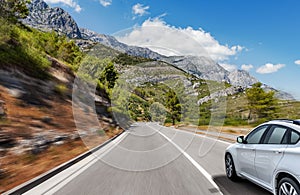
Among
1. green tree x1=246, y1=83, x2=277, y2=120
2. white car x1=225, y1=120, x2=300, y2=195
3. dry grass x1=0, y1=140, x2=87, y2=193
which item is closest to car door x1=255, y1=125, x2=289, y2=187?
white car x1=225, y1=120, x2=300, y2=195

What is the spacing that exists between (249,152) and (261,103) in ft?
176

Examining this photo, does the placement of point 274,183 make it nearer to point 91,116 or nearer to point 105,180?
point 105,180

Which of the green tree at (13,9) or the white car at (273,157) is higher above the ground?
the green tree at (13,9)

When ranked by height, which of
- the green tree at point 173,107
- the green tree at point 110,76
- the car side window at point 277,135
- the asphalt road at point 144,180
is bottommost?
the asphalt road at point 144,180

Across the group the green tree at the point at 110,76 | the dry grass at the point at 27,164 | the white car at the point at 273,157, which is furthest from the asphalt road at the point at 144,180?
the green tree at the point at 110,76

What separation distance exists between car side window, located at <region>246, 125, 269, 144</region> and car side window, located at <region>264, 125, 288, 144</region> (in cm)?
31

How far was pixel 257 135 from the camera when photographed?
5883 millimetres

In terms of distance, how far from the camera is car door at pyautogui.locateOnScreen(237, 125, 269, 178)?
5.53 metres

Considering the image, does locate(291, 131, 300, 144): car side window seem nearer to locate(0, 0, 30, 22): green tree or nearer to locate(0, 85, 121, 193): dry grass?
locate(0, 85, 121, 193): dry grass

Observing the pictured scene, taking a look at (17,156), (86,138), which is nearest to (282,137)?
(17,156)

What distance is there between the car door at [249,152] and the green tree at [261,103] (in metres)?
50.5

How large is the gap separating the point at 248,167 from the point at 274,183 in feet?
3.64

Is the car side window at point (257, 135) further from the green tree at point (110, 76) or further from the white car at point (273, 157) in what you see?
the green tree at point (110, 76)

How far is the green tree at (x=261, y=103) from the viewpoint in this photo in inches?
2114
